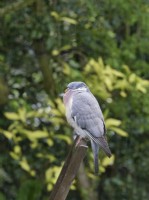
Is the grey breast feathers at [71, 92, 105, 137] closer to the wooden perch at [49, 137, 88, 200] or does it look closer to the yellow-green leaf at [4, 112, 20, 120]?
the wooden perch at [49, 137, 88, 200]

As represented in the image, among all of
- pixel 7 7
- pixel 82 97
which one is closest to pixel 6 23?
pixel 7 7

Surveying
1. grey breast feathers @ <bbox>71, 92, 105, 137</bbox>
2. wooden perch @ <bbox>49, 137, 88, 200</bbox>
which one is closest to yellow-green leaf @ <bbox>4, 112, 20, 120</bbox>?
grey breast feathers @ <bbox>71, 92, 105, 137</bbox>

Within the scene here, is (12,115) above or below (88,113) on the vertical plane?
below

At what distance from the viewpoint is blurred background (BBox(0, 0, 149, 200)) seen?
354 centimetres

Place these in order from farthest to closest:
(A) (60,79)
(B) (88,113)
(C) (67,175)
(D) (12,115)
Result: (A) (60,79), (D) (12,115), (B) (88,113), (C) (67,175)

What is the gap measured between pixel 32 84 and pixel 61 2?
599mm

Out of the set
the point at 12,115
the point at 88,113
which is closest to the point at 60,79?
the point at 12,115

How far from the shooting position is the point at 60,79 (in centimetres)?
380

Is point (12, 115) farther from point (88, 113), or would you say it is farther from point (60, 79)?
point (88, 113)

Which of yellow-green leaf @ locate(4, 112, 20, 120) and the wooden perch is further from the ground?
the wooden perch

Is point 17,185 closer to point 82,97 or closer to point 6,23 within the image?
point 6,23

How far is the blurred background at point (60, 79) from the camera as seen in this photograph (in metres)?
3.54

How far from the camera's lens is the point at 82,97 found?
206 centimetres

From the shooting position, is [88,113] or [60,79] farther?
[60,79]
